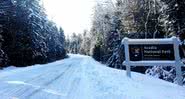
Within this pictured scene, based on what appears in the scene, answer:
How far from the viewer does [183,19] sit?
66.7ft

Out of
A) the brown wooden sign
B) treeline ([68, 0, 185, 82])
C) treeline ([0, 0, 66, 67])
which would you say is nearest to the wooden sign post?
the brown wooden sign

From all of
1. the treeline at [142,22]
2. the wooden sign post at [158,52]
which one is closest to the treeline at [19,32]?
the treeline at [142,22]

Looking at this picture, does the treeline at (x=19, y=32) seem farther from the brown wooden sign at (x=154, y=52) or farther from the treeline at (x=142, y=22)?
Result: the brown wooden sign at (x=154, y=52)

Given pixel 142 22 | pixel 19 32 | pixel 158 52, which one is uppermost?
pixel 142 22

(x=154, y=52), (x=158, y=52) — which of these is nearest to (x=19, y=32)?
(x=154, y=52)

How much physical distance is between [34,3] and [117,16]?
1168 cm

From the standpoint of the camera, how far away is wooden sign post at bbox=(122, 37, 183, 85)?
12656 millimetres

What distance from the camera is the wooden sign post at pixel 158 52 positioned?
1266 cm

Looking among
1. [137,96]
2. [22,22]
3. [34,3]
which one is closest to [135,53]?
[137,96]

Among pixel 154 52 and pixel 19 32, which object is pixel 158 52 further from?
pixel 19 32

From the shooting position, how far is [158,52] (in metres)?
12.9

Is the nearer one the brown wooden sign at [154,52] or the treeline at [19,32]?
the brown wooden sign at [154,52]

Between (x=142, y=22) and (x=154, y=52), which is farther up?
(x=142, y=22)

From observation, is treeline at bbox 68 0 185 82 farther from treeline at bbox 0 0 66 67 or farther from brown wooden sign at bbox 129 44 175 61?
treeline at bbox 0 0 66 67
